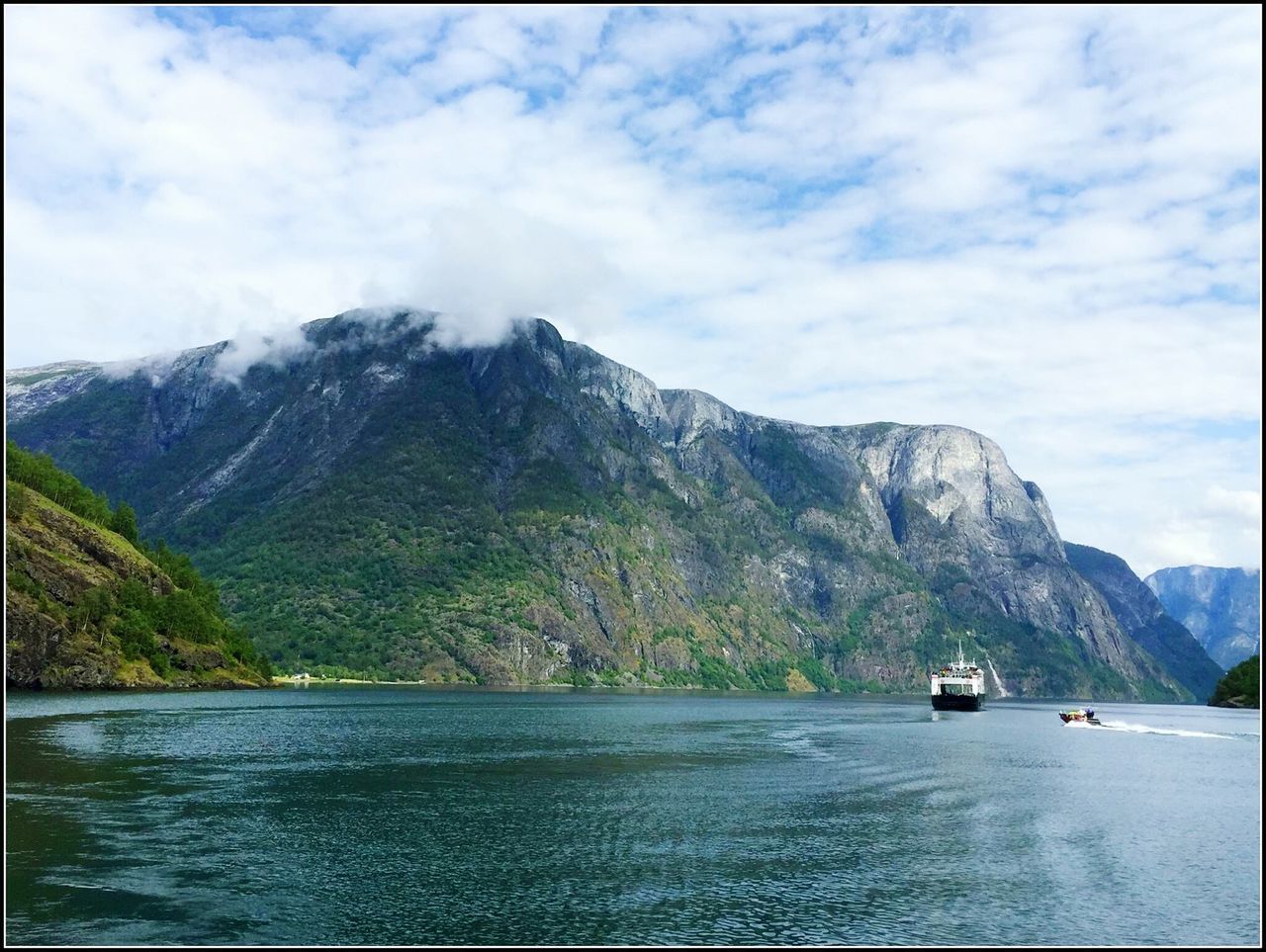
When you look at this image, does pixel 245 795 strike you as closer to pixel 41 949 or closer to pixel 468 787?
pixel 468 787

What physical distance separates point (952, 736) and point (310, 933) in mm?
155518

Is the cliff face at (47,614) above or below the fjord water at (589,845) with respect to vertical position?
above

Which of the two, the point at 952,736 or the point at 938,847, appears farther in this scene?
the point at 952,736

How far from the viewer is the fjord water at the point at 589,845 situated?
50.3 metres

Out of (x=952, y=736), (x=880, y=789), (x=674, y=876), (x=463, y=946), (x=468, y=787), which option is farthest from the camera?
(x=952, y=736)

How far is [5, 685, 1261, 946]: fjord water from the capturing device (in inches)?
1981

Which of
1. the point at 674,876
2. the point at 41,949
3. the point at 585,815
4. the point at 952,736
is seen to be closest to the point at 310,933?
the point at 41,949

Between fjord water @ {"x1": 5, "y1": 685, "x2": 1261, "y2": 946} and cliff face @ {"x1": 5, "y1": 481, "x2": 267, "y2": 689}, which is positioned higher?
cliff face @ {"x1": 5, "y1": 481, "x2": 267, "y2": 689}

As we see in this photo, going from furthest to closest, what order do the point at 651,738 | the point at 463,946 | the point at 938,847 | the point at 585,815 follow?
the point at 651,738
the point at 585,815
the point at 938,847
the point at 463,946

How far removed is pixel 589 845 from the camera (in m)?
68.8

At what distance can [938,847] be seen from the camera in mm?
72312

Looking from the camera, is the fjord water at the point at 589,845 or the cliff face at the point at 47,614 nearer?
the fjord water at the point at 589,845

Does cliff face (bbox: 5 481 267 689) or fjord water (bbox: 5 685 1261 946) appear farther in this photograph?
cliff face (bbox: 5 481 267 689)

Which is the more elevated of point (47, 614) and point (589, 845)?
point (47, 614)
